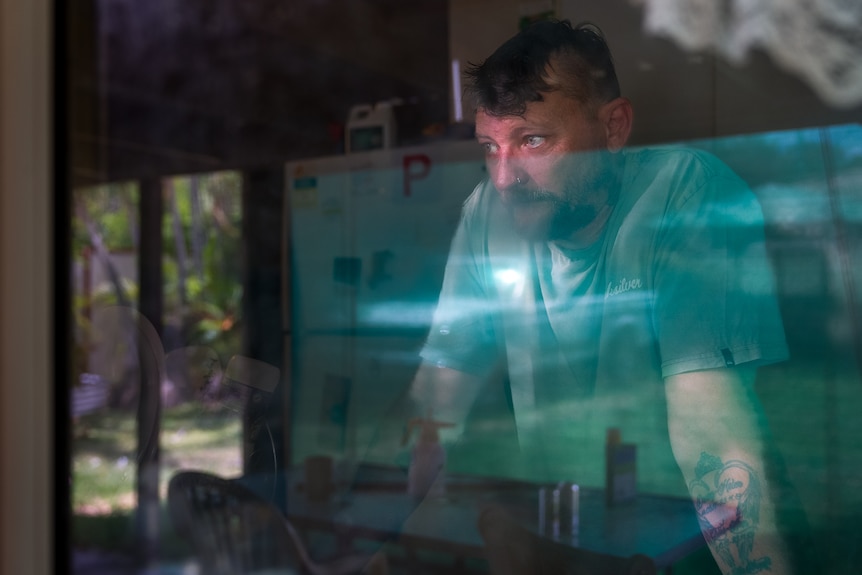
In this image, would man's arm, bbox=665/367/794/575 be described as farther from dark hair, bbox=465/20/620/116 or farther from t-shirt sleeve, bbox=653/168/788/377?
dark hair, bbox=465/20/620/116

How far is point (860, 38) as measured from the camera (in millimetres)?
838

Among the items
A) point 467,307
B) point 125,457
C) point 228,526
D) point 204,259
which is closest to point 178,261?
point 204,259

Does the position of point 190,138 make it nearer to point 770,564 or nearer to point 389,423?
point 389,423

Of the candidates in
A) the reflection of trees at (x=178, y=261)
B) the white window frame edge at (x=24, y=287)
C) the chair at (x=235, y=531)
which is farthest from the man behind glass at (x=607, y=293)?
the reflection of trees at (x=178, y=261)

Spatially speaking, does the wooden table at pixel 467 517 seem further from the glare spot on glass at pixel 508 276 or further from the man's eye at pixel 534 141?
A: the man's eye at pixel 534 141

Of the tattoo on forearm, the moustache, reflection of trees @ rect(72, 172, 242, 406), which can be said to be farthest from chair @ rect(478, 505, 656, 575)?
reflection of trees @ rect(72, 172, 242, 406)

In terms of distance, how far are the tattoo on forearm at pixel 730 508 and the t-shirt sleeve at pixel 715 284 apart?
123mm

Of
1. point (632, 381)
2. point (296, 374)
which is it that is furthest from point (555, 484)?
point (296, 374)

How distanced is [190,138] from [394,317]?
108cm

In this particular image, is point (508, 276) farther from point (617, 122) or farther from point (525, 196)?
point (617, 122)

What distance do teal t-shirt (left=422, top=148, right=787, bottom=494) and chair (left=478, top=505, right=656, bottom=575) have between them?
10cm

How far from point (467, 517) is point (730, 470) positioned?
43 cm

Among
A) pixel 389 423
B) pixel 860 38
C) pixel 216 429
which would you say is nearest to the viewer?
pixel 860 38

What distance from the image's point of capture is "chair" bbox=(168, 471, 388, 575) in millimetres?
1411
